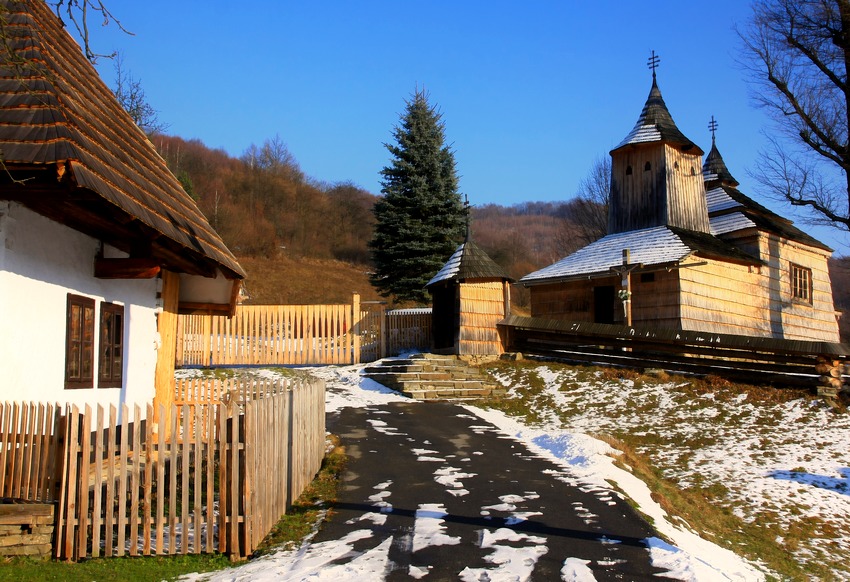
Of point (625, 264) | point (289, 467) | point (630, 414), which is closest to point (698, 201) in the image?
point (625, 264)

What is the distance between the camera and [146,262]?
8.23 meters

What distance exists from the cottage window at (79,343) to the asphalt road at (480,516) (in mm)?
3429

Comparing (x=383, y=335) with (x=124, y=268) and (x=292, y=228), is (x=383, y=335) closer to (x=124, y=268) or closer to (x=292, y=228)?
(x=124, y=268)

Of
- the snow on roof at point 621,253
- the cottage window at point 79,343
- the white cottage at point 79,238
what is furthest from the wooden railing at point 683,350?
the cottage window at point 79,343

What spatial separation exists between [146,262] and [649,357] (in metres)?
15.1

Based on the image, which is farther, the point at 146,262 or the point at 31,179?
the point at 146,262

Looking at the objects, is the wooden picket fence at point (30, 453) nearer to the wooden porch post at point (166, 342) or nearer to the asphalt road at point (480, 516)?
the asphalt road at point (480, 516)

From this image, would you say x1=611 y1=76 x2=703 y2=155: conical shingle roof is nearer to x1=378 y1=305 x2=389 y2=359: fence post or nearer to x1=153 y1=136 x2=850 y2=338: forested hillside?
x1=378 y1=305 x2=389 y2=359: fence post

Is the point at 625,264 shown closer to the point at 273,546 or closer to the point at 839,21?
the point at 839,21

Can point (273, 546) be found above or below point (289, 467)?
below

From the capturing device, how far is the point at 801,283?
29.2 m

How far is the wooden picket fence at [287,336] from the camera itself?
2262 centimetres

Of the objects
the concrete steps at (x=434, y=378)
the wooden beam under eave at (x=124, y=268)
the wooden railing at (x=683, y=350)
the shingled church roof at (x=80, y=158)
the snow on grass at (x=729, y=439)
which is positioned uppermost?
the shingled church roof at (x=80, y=158)

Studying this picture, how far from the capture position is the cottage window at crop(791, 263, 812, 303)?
28.5 meters
